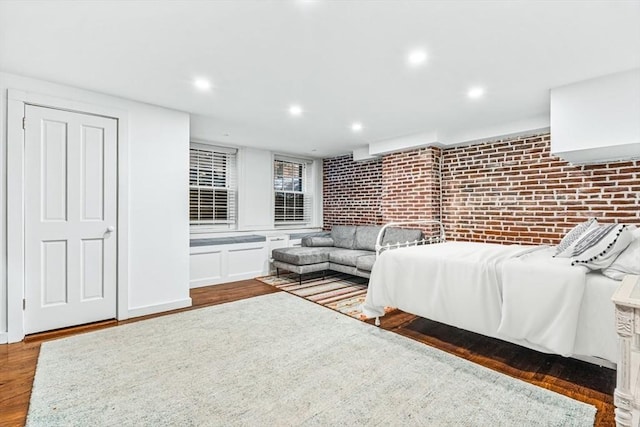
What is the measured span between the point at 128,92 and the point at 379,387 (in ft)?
11.4

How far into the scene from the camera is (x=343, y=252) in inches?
201

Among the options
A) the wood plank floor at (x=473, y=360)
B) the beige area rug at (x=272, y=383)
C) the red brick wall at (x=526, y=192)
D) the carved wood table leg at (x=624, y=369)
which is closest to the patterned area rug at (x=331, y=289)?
the wood plank floor at (x=473, y=360)

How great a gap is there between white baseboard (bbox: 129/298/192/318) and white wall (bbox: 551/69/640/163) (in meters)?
4.29

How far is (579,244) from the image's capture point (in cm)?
234

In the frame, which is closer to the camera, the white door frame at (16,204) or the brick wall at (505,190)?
the white door frame at (16,204)

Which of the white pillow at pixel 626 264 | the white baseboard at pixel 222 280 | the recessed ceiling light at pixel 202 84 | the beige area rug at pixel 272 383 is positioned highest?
the recessed ceiling light at pixel 202 84

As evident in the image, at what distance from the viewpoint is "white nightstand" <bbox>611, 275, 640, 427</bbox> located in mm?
1291

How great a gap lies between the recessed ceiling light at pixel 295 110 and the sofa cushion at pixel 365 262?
2.22 metres

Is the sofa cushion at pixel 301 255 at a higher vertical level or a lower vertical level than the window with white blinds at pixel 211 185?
lower

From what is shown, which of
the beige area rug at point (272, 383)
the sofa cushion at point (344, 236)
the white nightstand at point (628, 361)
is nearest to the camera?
the white nightstand at point (628, 361)

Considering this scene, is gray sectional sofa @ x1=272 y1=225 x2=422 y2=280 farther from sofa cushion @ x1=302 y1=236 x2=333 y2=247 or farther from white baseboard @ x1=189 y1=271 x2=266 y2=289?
white baseboard @ x1=189 y1=271 x2=266 y2=289

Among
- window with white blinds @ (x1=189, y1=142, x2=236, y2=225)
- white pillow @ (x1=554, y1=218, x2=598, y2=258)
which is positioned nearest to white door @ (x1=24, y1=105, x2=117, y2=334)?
window with white blinds @ (x1=189, y1=142, x2=236, y2=225)

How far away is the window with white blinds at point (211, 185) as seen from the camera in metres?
5.15

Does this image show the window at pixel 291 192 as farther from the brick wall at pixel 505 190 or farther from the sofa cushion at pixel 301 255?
the brick wall at pixel 505 190
